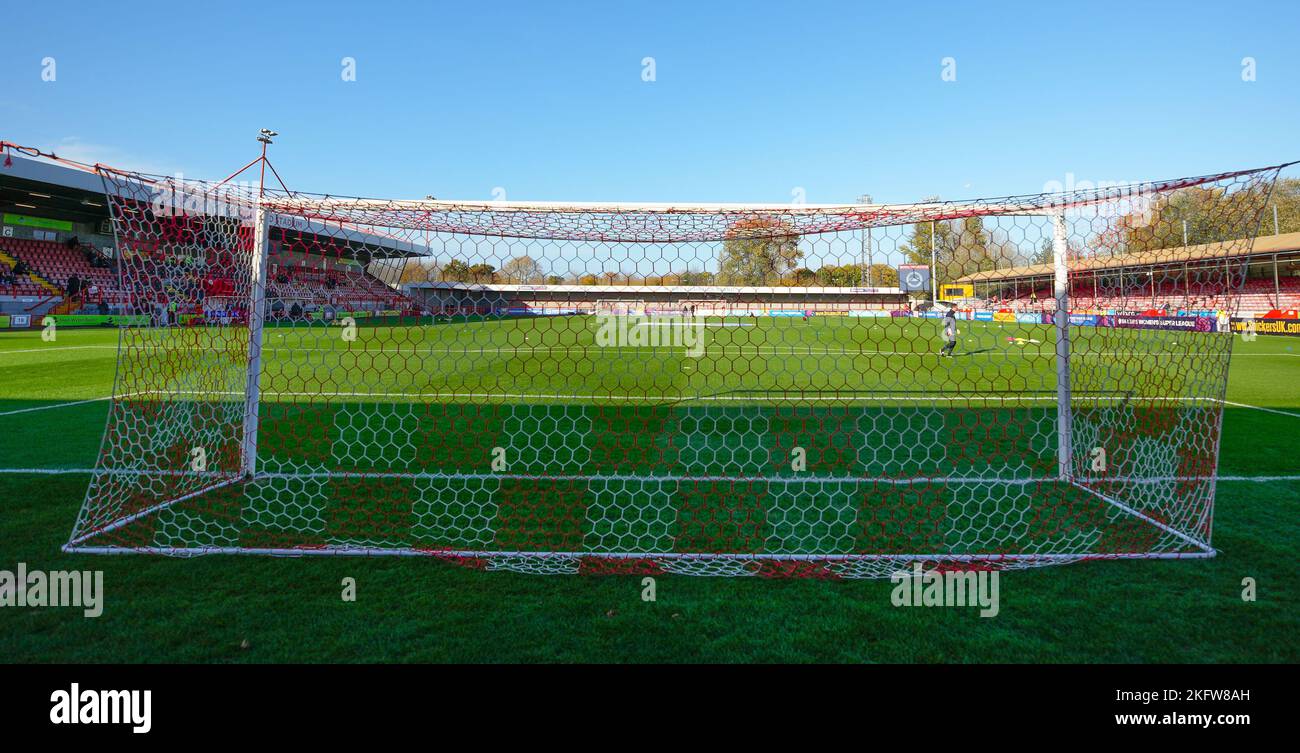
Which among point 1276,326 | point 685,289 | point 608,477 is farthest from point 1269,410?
point 1276,326

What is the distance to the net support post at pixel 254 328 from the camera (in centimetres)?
454

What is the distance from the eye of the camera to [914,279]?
6363mm

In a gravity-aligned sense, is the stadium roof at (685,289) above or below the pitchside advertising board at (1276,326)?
below

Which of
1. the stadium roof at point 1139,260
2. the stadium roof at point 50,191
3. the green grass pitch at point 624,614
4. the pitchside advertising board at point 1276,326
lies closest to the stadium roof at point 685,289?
the stadium roof at point 1139,260

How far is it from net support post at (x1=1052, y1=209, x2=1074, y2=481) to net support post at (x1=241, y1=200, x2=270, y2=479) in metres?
5.22

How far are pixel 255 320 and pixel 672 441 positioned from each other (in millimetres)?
3698

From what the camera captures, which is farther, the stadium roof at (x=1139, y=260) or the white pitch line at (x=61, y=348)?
the white pitch line at (x=61, y=348)

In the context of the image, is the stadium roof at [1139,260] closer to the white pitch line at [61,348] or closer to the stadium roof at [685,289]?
the stadium roof at [685,289]

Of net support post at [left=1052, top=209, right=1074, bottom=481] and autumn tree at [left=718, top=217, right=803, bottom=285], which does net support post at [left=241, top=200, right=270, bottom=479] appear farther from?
net support post at [left=1052, top=209, right=1074, bottom=481]

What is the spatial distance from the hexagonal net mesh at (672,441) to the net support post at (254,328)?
0.07 ft

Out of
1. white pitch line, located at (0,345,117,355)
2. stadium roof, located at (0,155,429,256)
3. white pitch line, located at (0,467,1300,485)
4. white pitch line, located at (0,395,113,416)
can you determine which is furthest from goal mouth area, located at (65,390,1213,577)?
stadium roof, located at (0,155,429,256)

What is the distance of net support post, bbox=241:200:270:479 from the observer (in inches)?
179

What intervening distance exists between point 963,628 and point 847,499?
188 cm
